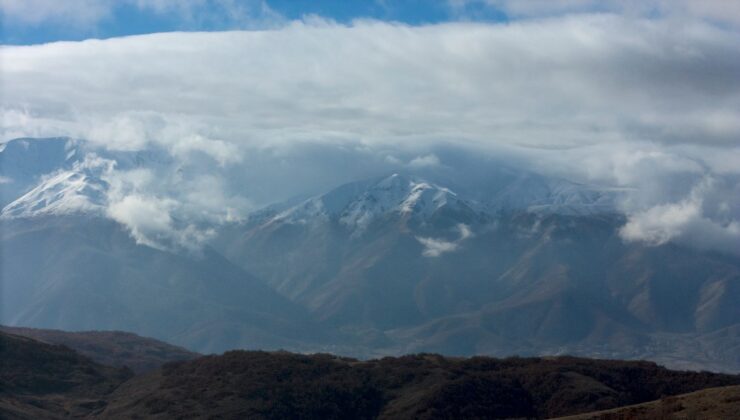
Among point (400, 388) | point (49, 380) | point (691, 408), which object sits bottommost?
point (691, 408)

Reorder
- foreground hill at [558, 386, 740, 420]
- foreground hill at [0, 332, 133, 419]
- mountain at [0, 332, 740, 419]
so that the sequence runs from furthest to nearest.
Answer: foreground hill at [0, 332, 133, 419]
mountain at [0, 332, 740, 419]
foreground hill at [558, 386, 740, 420]

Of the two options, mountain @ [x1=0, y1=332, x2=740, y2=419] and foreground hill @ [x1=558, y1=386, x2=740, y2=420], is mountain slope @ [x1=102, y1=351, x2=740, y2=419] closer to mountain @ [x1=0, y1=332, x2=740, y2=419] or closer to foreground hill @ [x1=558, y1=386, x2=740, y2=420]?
mountain @ [x1=0, y1=332, x2=740, y2=419]

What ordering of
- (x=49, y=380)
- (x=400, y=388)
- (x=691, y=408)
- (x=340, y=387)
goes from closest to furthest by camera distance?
(x=691, y=408), (x=340, y=387), (x=400, y=388), (x=49, y=380)

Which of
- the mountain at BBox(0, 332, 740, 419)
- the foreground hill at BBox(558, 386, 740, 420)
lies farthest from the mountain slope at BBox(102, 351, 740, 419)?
the foreground hill at BBox(558, 386, 740, 420)

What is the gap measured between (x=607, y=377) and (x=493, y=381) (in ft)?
54.0

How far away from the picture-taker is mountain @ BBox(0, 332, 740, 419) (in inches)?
4998

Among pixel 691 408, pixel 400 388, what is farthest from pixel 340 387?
pixel 691 408

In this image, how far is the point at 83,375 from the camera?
6166 inches

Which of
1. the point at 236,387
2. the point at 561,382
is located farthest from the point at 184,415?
the point at 561,382

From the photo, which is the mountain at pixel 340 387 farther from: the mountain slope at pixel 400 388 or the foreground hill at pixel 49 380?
the foreground hill at pixel 49 380

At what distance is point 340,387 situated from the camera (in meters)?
135

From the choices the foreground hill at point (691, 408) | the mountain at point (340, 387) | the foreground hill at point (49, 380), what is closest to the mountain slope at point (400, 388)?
the mountain at point (340, 387)

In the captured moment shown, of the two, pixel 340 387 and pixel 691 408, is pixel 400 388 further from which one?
pixel 691 408

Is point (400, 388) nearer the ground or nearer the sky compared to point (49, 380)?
nearer the ground
